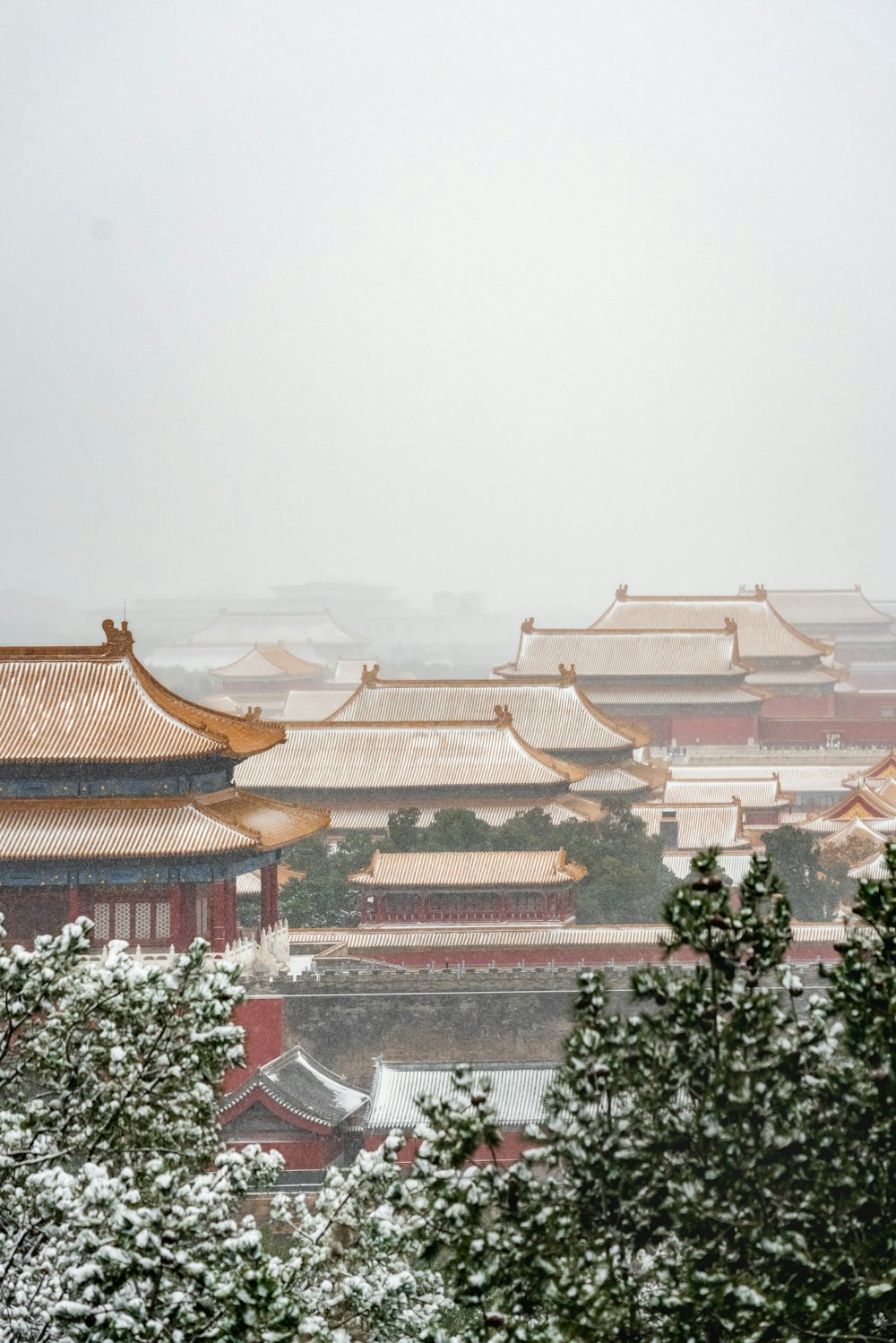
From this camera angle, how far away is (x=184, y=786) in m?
26.1

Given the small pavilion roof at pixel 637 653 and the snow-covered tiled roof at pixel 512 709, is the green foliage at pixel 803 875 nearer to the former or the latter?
the snow-covered tiled roof at pixel 512 709

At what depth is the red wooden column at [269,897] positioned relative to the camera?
27953 millimetres

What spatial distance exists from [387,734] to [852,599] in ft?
162

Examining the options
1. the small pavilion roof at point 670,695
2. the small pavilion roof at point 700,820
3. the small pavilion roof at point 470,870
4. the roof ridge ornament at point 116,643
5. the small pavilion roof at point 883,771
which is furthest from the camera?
the small pavilion roof at point 670,695

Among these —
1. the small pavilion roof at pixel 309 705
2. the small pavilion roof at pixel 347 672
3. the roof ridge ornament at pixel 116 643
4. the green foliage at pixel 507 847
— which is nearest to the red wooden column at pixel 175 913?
the roof ridge ornament at pixel 116 643

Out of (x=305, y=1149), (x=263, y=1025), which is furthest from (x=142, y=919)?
(x=305, y=1149)

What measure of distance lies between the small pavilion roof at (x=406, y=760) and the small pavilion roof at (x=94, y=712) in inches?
449

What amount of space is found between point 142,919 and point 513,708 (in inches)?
761

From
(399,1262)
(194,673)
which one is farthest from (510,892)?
(194,673)

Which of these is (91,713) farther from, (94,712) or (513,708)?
(513,708)

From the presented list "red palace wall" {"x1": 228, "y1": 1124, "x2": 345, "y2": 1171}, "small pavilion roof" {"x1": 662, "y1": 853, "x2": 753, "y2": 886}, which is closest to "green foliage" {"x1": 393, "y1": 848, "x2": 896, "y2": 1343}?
"red palace wall" {"x1": 228, "y1": 1124, "x2": 345, "y2": 1171}

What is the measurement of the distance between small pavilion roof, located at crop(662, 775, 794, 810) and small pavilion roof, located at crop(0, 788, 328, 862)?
19.6 metres

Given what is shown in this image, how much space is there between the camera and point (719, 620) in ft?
205

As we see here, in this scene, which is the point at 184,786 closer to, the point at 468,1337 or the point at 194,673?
the point at 468,1337
